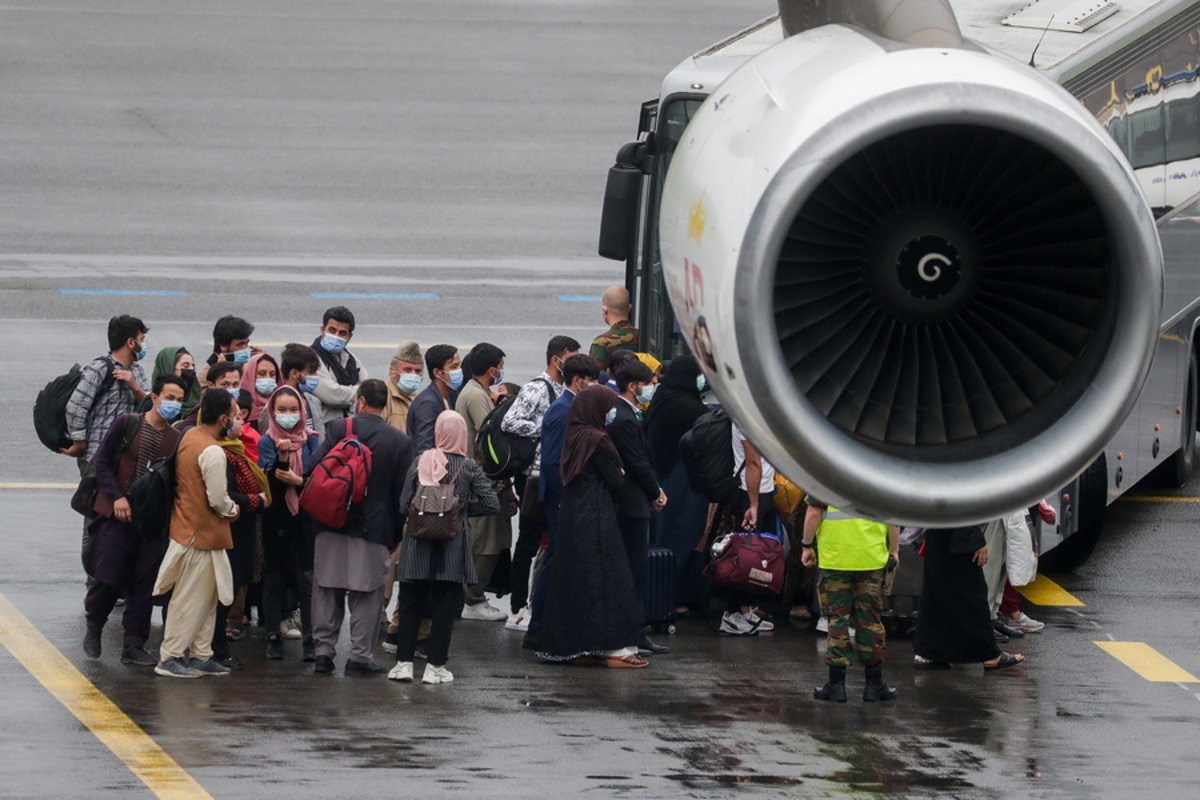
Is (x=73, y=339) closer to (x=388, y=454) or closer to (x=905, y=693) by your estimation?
(x=388, y=454)

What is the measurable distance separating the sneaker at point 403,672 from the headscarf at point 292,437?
1.27m

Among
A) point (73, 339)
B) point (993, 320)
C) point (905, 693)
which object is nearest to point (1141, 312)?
point (993, 320)

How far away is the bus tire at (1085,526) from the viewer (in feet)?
49.1

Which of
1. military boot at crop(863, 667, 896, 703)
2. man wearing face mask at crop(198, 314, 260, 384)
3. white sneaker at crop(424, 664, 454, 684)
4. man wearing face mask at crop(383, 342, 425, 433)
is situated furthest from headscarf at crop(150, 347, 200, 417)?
military boot at crop(863, 667, 896, 703)

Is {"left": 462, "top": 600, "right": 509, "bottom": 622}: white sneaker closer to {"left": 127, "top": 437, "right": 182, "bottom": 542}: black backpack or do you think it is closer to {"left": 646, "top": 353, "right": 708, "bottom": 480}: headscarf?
{"left": 646, "top": 353, "right": 708, "bottom": 480}: headscarf

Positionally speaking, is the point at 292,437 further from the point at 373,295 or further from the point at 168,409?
the point at 373,295

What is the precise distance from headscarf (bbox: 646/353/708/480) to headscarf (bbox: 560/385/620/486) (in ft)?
4.09

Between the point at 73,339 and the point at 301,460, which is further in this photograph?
the point at 73,339

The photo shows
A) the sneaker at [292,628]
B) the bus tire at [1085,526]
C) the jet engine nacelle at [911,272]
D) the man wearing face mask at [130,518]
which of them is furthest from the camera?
the bus tire at [1085,526]

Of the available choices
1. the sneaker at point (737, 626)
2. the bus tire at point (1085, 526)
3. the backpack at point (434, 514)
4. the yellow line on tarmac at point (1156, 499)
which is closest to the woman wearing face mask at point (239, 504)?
the backpack at point (434, 514)

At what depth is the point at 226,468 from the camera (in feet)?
39.9

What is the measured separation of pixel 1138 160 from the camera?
975 centimetres

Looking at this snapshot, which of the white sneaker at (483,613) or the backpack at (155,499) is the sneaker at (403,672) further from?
the white sneaker at (483,613)

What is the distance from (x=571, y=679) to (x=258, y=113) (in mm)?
22502
